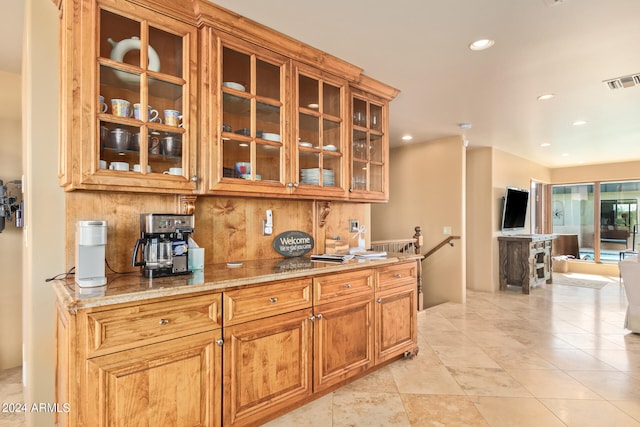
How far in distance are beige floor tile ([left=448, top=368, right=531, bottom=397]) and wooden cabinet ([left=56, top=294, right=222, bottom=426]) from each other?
197 centimetres

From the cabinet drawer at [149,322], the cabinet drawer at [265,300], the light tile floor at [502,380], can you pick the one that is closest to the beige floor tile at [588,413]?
the light tile floor at [502,380]

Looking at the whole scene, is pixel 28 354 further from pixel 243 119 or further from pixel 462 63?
pixel 462 63

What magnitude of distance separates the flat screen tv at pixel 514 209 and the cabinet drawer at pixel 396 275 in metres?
4.19

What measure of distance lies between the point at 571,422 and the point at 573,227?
815 centimetres

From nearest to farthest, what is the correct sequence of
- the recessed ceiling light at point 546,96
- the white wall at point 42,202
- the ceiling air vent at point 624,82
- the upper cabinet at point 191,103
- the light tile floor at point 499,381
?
1. the upper cabinet at point 191,103
2. the white wall at point 42,202
3. the light tile floor at point 499,381
4. the ceiling air vent at point 624,82
5. the recessed ceiling light at point 546,96

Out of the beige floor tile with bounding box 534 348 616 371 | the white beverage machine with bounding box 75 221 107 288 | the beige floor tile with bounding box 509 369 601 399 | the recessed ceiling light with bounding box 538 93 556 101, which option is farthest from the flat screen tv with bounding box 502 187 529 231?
the white beverage machine with bounding box 75 221 107 288

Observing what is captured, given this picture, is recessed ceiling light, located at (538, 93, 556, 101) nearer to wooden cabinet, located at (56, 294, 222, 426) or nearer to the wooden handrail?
the wooden handrail

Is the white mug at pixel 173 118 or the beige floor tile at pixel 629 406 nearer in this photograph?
the white mug at pixel 173 118

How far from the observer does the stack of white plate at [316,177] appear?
8.80 ft

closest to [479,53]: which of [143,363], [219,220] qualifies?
[219,220]

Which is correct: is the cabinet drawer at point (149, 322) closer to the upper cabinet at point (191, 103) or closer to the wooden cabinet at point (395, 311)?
the upper cabinet at point (191, 103)

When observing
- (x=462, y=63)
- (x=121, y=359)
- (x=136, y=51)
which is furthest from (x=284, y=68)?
(x=121, y=359)

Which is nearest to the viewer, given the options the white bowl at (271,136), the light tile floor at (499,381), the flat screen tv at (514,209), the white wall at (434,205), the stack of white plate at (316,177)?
the light tile floor at (499,381)

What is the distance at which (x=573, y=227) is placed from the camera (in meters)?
8.69
